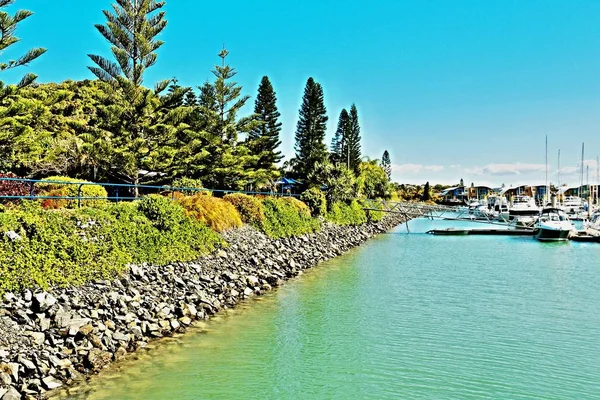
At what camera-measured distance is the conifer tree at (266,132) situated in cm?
3123

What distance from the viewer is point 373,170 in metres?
59.7

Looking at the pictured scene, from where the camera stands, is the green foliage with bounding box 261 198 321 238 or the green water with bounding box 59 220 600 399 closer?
the green water with bounding box 59 220 600 399

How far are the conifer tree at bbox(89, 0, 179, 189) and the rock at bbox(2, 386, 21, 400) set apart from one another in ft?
49.8

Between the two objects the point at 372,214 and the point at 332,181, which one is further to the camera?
the point at 372,214

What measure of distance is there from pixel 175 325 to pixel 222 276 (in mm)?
3300

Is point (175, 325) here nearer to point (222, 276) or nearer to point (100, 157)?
point (222, 276)

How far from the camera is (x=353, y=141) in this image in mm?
52594

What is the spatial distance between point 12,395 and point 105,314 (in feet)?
8.07

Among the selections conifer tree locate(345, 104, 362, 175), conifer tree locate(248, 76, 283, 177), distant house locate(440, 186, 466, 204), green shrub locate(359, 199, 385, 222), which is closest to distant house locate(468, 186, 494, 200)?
distant house locate(440, 186, 466, 204)

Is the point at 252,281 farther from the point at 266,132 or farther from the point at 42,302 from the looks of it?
the point at 266,132

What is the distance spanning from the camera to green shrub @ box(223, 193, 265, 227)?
17728mm

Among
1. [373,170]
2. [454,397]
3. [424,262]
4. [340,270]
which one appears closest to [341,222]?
[424,262]

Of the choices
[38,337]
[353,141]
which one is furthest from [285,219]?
[353,141]

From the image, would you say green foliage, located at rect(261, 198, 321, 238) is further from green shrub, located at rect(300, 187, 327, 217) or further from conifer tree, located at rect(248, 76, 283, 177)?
conifer tree, located at rect(248, 76, 283, 177)
